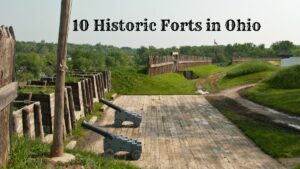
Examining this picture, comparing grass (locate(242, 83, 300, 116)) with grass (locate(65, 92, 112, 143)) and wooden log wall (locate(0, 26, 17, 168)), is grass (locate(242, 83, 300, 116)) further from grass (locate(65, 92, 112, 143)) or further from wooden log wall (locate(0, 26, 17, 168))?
wooden log wall (locate(0, 26, 17, 168))

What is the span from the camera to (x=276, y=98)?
88.3 feet

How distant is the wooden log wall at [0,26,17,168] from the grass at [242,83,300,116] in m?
17.3

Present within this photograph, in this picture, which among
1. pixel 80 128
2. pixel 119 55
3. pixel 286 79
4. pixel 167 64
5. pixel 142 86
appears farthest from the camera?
pixel 119 55

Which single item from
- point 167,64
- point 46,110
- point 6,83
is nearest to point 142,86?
point 167,64

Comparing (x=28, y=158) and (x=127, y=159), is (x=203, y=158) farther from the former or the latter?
(x=28, y=158)

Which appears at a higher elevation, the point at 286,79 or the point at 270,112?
the point at 286,79

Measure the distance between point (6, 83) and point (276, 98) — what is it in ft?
73.3

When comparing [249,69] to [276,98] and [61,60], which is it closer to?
[276,98]

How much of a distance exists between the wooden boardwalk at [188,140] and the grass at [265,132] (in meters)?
Answer: 0.29

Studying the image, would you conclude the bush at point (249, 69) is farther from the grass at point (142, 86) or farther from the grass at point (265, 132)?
the grass at point (265, 132)

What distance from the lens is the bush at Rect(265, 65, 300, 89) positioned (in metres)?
33.8

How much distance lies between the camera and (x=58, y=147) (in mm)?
8469

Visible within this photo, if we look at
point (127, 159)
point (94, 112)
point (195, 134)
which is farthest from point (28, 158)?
point (94, 112)

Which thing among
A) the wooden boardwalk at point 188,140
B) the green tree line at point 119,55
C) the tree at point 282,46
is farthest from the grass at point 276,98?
the tree at point 282,46
